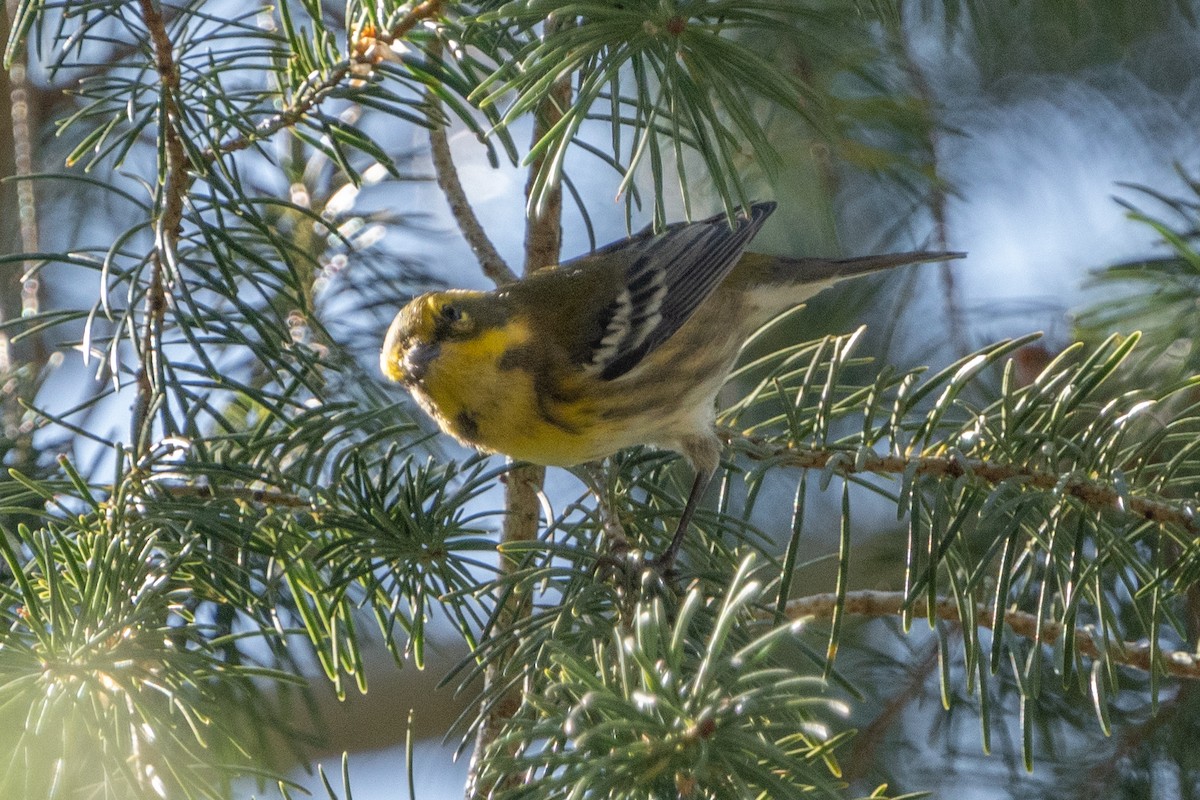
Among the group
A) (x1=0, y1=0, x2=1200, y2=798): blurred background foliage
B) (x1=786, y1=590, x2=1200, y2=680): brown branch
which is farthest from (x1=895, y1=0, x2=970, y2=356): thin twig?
(x1=786, y1=590, x2=1200, y2=680): brown branch

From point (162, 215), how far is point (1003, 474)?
1.30 meters

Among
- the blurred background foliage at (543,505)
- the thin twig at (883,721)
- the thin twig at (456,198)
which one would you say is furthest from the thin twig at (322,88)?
the thin twig at (883,721)

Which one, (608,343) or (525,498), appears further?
(608,343)

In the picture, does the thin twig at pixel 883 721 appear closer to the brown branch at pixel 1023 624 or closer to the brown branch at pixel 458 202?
the brown branch at pixel 1023 624

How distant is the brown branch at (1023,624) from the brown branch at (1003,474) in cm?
19

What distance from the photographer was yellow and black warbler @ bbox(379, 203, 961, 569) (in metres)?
2.40

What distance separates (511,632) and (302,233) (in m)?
1.67

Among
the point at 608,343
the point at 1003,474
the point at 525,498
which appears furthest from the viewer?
the point at 608,343

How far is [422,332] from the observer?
95.3 inches

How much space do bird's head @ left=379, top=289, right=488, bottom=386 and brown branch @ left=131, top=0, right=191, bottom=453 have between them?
2.13 feet

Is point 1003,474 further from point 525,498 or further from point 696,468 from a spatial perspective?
point 525,498

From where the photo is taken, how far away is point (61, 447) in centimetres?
230

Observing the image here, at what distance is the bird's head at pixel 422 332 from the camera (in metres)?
2.40

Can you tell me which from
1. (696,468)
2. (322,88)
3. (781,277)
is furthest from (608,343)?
(322,88)
